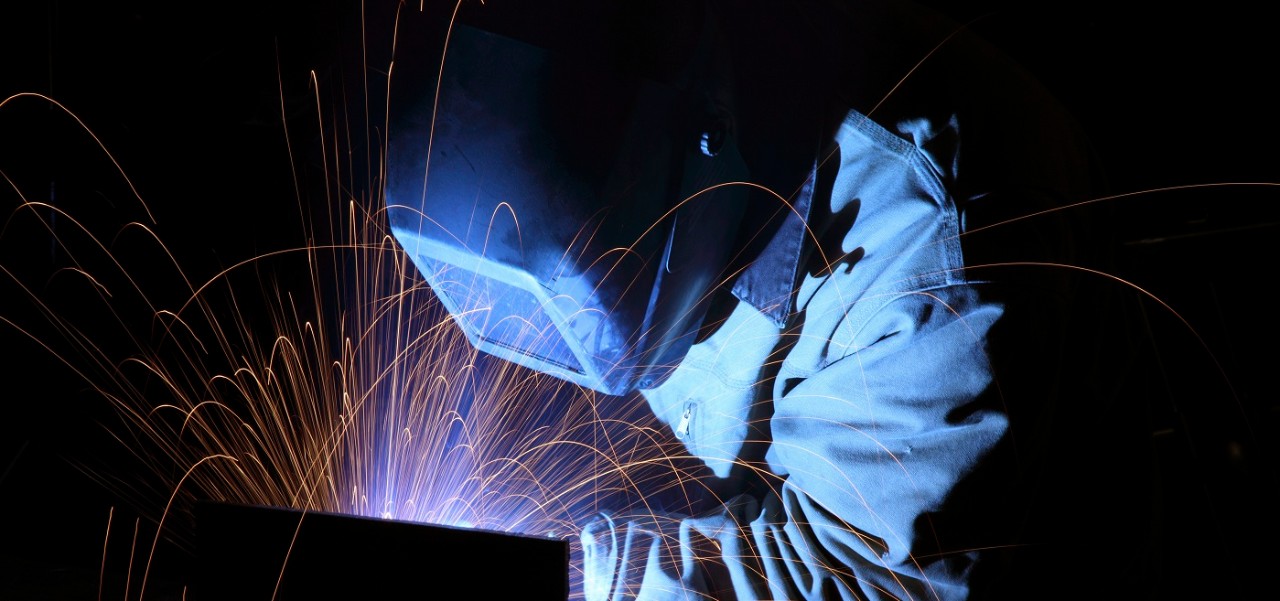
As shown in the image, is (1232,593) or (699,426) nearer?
(1232,593)

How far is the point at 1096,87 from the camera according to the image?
1.56 meters

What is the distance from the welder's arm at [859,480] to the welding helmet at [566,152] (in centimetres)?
43

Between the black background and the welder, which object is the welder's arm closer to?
the welder

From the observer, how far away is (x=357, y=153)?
1.52 m

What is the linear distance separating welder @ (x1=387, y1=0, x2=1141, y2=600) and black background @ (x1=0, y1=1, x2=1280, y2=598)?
164mm

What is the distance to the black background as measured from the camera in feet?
4.73

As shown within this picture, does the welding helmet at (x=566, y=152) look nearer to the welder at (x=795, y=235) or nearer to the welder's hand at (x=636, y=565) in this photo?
the welder at (x=795, y=235)

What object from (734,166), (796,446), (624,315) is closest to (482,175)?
(624,315)

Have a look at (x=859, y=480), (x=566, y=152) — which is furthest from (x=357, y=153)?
(x=859, y=480)

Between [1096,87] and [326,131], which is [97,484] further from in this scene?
[1096,87]

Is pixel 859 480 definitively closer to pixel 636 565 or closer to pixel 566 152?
pixel 636 565

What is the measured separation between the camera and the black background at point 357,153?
1.44 metres

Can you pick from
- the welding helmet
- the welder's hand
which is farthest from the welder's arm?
the welding helmet

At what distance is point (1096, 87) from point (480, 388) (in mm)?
1733
